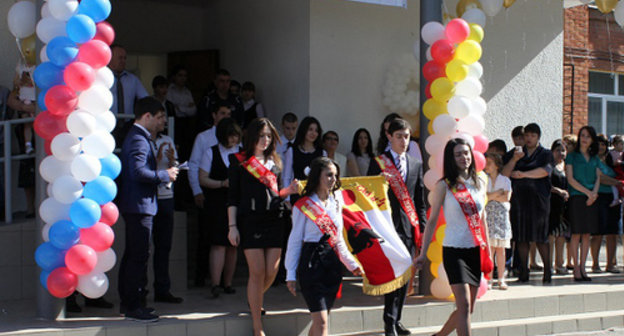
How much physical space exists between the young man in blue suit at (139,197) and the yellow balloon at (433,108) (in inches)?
101

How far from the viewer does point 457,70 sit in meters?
7.32

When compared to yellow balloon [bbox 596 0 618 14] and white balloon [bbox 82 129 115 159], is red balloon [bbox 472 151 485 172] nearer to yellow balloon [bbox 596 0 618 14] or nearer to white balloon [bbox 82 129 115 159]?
yellow balloon [bbox 596 0 618 14]

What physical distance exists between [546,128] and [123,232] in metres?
6.87

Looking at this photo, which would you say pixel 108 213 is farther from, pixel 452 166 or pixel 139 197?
pixel 452 166

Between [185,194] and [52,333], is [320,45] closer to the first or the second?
[185,194]

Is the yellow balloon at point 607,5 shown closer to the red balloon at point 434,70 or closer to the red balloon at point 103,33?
the red balloon at point 434,70

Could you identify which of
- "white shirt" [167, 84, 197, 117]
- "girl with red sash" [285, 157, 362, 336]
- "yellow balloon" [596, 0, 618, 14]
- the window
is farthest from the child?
the window

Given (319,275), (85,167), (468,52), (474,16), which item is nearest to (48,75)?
(85,167)

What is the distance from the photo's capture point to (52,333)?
5.91 m

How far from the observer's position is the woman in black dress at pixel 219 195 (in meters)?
7.68

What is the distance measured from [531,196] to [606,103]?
7.57 meters

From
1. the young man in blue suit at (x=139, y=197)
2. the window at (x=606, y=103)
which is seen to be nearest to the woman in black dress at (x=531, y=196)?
the young man in blue suit at (x=139, y=197)

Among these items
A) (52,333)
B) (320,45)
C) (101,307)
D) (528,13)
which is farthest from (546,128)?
(52,333)

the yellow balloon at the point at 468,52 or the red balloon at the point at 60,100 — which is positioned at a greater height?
the yellow balloon at the point at 468,52
